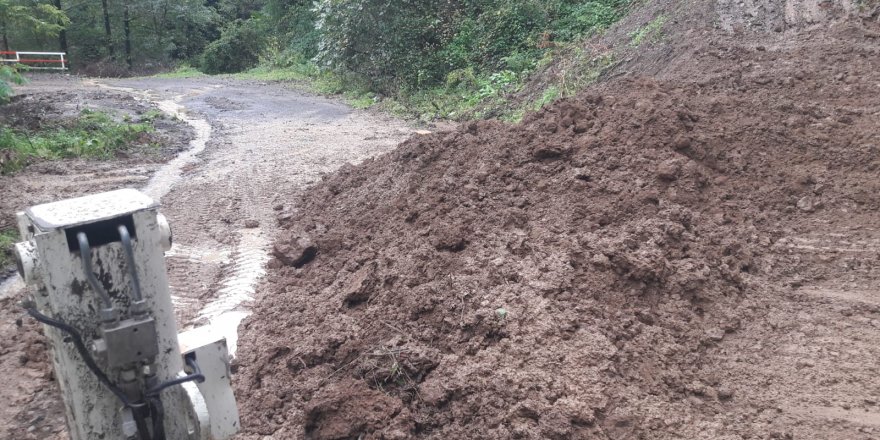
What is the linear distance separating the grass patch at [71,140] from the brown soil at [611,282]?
6.06 metres

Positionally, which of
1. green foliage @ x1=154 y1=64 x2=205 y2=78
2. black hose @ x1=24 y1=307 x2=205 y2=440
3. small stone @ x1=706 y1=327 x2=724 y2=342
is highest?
black hose @ x1=24 y1=307 x2=205 y2=440

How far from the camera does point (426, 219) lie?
190 inches

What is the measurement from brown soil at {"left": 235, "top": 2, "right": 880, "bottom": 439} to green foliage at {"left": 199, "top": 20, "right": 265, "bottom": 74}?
29.8 metres

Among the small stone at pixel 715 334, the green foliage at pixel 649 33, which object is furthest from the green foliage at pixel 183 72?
the small stone at pixel 715 334

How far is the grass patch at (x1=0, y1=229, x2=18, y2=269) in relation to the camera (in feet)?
19.2

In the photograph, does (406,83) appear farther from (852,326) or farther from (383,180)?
(852,326)

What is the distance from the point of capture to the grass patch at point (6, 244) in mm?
5863

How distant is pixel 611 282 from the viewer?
11.6ft

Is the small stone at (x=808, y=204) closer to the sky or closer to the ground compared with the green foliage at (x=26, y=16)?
closer to the ground

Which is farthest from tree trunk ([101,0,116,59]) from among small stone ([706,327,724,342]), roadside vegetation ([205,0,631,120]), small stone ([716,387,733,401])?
small stone ([716,387,733,401])

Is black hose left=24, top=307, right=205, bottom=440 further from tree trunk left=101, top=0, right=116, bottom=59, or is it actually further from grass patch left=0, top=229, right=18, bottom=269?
tree trunk left=101, top=0, right=116, bottom=59

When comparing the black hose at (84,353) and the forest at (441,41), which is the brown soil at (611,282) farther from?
the forest at (441,41)

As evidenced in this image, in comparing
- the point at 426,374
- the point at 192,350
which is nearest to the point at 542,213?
the point at 426,374

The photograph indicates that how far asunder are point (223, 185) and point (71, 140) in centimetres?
406
